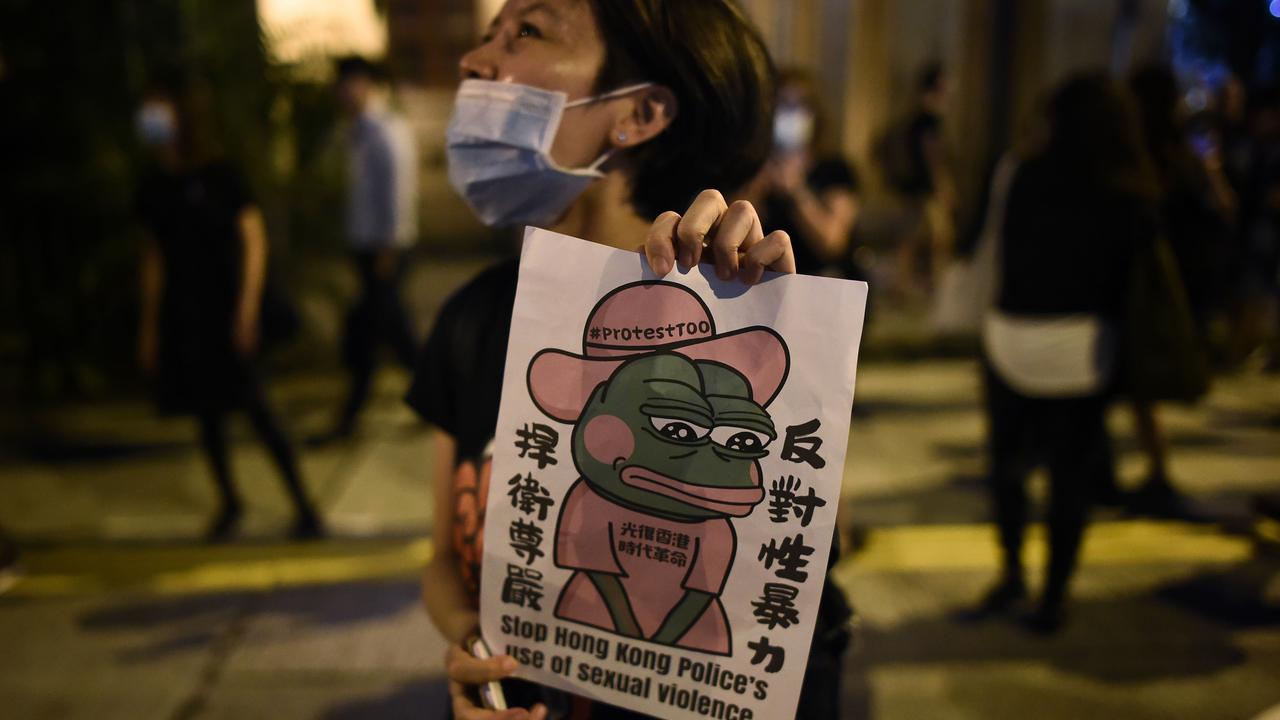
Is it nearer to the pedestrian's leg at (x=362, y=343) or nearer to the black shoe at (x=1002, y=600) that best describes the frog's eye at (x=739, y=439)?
the black shoe at (x=1002, y=600)

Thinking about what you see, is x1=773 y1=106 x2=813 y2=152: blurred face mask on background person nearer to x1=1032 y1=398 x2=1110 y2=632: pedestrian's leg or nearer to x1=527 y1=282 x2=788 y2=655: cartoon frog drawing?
x1=1032 y1=398 x2=1110 y2=632: pedestrian's leg

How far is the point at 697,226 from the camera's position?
89cm

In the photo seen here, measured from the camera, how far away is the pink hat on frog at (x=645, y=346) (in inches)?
35.5

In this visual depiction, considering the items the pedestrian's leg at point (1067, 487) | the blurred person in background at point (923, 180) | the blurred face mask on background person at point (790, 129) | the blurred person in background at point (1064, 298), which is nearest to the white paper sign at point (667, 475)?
the blurred person in background at point (1064, 298)

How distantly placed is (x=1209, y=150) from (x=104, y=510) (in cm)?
795

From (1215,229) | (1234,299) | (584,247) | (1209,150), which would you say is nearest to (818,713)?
(584,247)

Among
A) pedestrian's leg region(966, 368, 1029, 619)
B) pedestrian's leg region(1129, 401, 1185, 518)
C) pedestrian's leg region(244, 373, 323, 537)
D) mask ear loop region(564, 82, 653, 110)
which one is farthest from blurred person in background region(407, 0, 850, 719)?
pedestrian's leg region(1129, 401, 1185, 518)

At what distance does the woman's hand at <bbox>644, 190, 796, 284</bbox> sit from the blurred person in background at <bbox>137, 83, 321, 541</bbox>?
10.6 ft

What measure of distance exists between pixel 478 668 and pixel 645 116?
71 cm

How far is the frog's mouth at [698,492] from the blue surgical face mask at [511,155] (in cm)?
45

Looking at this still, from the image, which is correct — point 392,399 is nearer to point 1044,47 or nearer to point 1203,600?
point 1203,600

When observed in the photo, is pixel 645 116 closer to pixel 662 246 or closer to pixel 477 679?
pixel 662 246

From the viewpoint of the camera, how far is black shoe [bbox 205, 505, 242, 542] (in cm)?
390

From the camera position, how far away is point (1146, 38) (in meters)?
8.50
